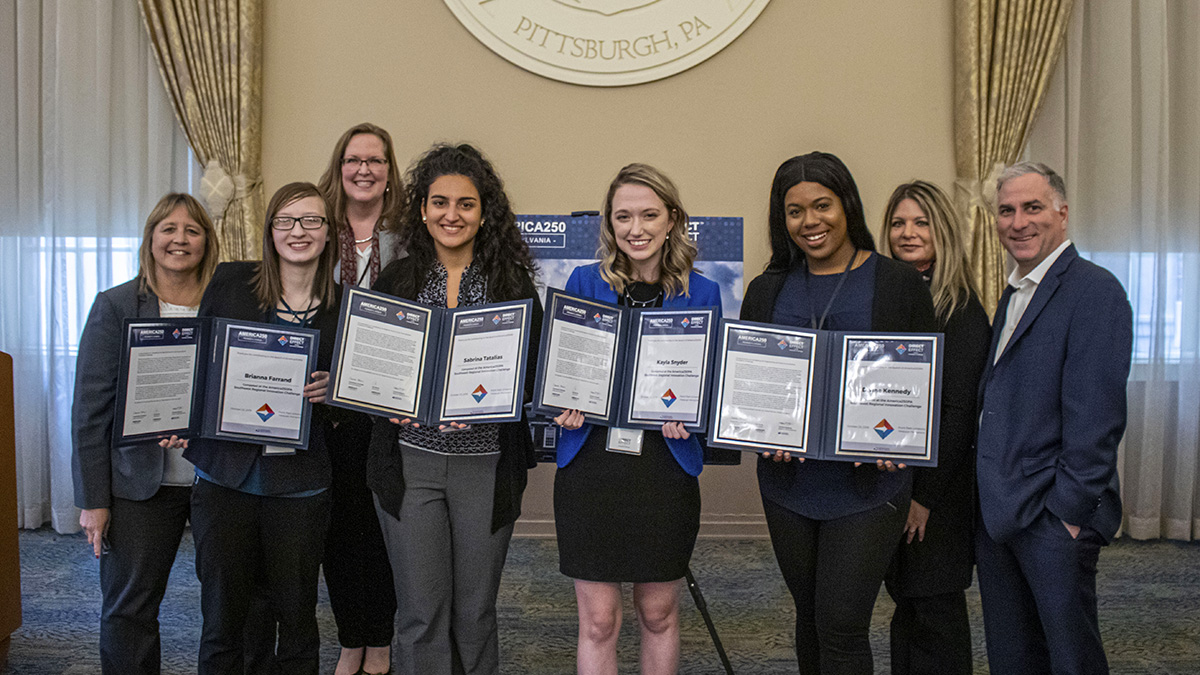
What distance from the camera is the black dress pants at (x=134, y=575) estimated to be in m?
2.19

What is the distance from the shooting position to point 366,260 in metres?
2.75

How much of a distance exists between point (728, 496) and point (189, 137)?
11.7 ft

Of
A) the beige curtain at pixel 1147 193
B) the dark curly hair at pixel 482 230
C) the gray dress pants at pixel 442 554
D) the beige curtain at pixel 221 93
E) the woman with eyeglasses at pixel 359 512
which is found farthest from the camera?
the beige curtain at pixel 1147 193


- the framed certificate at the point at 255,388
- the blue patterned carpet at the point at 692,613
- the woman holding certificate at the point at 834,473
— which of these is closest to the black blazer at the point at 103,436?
the framed certificate at the point at 255,388

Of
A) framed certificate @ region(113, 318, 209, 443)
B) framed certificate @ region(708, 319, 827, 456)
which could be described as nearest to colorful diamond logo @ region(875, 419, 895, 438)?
framed certificate @ region(708, 319, 827, 456)

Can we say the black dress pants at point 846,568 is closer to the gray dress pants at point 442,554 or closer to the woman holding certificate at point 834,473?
the woman holding certificate at point 834,473

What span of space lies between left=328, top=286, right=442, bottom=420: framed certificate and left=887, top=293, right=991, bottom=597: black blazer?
1.41 metres

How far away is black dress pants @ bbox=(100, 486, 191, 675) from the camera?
219 cm

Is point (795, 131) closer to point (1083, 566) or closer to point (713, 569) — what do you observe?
point (713, 569)

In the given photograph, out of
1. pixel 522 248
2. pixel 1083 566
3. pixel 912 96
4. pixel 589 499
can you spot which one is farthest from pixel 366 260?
pixel 912 96

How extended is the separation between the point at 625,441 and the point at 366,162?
1496mm

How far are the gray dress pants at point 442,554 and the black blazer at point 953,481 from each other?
1.17 m

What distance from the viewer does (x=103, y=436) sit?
2.20m

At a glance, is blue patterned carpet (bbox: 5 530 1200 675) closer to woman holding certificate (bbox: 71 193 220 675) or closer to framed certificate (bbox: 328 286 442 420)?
woman holding certificate (bbox: 71 193 220 675)
